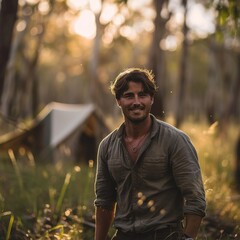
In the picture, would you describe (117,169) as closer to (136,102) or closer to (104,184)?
(104,184)

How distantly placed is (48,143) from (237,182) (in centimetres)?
421

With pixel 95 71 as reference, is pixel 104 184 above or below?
below

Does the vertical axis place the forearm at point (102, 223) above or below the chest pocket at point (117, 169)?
below

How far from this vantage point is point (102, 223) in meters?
3.84

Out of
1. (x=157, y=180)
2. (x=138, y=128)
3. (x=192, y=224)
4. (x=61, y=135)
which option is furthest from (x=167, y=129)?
(x=61, y=135)

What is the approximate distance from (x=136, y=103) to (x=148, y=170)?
427 millimetres

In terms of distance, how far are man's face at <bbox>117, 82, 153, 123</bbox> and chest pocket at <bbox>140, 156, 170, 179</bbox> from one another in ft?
0.87

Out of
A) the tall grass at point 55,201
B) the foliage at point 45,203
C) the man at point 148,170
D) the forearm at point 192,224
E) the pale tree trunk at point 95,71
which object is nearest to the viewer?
the forearm at point 192,224

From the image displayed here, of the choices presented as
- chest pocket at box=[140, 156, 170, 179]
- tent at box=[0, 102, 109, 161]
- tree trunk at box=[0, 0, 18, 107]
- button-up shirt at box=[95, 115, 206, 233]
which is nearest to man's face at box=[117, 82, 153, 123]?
button-up shirt at box=[95, 115, 206, 233]

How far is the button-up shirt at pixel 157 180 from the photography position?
3342 mm

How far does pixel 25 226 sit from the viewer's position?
564 centimetres

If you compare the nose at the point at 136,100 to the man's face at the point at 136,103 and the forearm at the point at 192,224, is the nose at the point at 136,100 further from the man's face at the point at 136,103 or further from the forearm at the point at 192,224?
the forearm at the point at 192,224

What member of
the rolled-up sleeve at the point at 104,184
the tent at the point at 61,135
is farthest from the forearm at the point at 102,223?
the tent at the point at 61,135

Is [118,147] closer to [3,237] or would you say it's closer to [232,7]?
[3,237]
